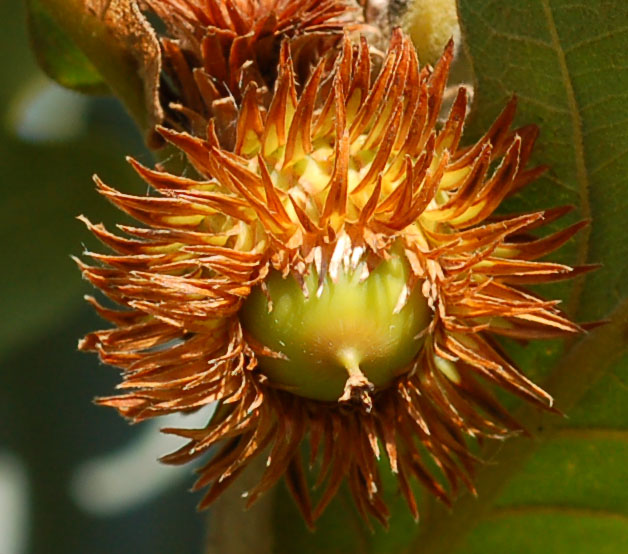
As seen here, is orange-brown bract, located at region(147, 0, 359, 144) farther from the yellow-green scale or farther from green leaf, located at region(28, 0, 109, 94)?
green leaf, located at region(28, 0, 109, 94)

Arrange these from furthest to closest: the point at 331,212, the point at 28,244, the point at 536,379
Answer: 1. the point at 28,244
2. the point at 536,379
3. the point at 331,212

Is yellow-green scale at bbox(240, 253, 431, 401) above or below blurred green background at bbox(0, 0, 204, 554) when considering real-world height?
above

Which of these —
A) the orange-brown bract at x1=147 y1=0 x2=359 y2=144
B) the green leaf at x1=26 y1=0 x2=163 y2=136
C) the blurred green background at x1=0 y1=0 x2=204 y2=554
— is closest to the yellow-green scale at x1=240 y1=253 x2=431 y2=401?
the orange-brown bract at x1=147 y1=0 x2=359 y2=144

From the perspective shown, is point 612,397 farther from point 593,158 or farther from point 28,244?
point 28,244

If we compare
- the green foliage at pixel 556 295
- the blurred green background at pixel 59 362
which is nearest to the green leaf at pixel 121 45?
the green foliage at pixel 556 295

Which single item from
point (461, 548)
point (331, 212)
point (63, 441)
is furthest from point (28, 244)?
point (331, 212)

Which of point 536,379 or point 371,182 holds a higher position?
point 371,182

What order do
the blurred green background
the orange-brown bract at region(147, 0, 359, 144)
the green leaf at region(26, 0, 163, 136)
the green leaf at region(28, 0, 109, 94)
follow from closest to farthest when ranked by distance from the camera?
the orange-brown bract at region(147, 0, 359, 144) < the green leaf at region(26, 0, 163, 136) < the green leaf at region(28, 0, 109, 94) < the blurred green background
